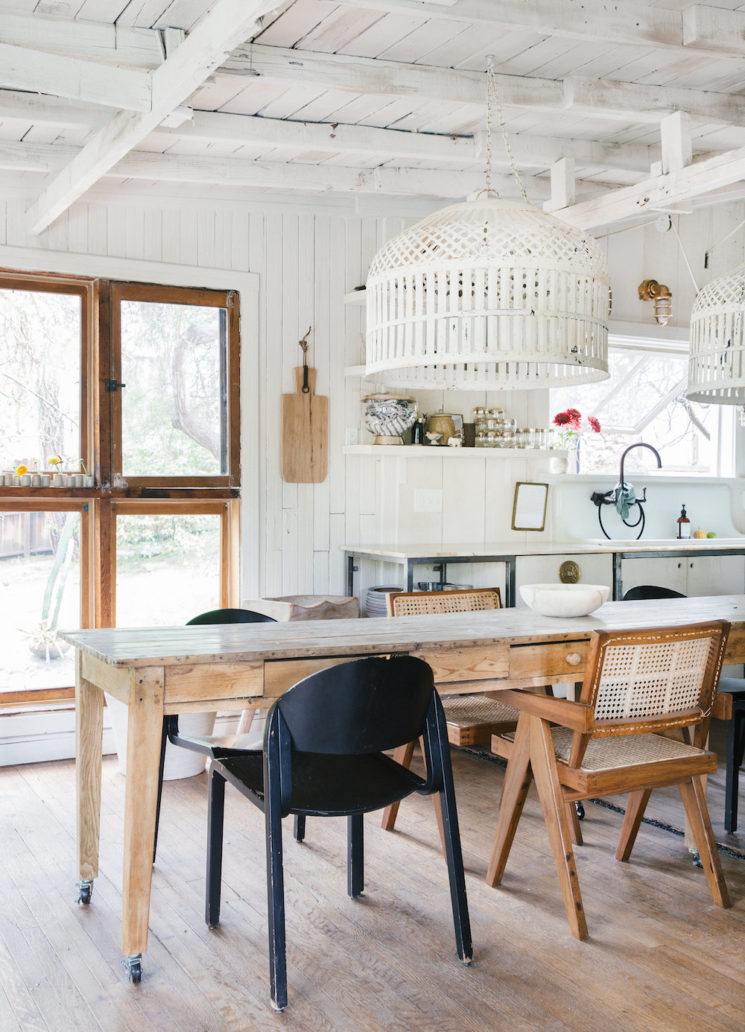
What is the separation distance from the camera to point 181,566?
4.91m

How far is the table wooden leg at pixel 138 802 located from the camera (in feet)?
8.21

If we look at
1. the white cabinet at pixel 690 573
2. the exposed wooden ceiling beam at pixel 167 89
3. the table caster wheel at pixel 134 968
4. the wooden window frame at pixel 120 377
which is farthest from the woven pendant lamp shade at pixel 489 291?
the white cabinet at pixel 690 573

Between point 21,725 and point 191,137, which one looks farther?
point 21,725

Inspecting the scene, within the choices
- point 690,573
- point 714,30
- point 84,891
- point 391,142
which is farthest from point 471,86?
point 690,573

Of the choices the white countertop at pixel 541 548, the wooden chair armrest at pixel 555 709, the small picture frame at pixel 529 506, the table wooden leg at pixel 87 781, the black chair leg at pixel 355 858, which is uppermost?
the small picture frame at pixel 529 506

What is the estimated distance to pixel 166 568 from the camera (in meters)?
4.86

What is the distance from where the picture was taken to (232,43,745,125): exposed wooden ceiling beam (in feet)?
11.0

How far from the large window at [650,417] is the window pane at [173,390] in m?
2.19

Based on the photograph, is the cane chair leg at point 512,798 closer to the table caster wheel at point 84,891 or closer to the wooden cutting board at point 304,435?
the table caster wheel at point 84,891

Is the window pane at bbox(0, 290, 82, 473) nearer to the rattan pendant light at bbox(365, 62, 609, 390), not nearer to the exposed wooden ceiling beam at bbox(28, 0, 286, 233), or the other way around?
the exposed wooden ceiling beam at bbox(28, 0, 286, 233)

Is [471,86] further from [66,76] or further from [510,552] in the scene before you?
[510,552]

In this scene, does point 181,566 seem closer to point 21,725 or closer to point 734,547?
point 21,725

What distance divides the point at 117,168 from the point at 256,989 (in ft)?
10.5

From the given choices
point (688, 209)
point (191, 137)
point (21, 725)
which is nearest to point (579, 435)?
point (688, 209)
